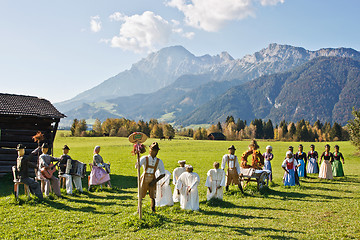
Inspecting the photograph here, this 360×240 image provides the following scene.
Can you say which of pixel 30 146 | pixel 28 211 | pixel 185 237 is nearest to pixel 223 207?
pixel 185 237

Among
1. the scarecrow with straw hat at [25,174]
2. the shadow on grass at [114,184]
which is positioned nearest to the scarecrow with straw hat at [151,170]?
the scarecrow with straw hat at [25,174]

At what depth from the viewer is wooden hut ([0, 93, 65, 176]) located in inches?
709

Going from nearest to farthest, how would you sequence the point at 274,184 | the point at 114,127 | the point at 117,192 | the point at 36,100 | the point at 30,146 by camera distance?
the point at 117,192 → the point at 274,184 → the point at 30,146 → the point at 36,100 → the point at 114,127

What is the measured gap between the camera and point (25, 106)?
63.3ft

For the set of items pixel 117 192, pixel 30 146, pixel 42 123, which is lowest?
pixel 117 192

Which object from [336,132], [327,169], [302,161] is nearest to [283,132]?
[336,132]

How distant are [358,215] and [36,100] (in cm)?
2160

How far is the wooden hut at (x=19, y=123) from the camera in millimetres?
18000

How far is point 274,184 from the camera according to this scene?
17.1 meters

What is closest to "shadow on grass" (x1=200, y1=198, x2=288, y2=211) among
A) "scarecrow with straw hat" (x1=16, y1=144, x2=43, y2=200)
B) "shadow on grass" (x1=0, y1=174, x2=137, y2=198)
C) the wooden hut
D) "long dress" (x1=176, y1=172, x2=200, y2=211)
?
"long dress" (x1=176, y1=172, x2=200, y2=211)

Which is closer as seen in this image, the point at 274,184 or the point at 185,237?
the point at 185,237

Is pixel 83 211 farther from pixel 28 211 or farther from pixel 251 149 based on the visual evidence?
pixel 251 149

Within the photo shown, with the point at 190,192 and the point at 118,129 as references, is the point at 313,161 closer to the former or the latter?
the point at 190,192

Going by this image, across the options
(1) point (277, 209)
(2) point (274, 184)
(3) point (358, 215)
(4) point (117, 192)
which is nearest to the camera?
(3) point (358, 215)
